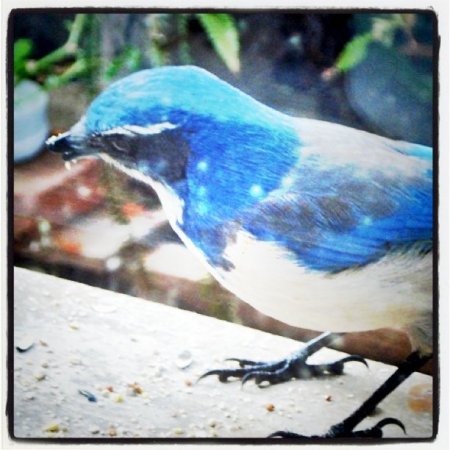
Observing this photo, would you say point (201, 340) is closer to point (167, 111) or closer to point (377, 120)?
point (167, 111)

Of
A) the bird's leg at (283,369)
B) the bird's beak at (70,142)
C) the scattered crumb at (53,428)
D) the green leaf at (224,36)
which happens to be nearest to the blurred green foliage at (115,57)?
the green leaf at (224,36)

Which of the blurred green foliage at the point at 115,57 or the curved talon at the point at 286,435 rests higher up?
the blurred green foliage at the point at 115,57

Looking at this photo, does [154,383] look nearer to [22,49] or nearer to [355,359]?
[355,359]

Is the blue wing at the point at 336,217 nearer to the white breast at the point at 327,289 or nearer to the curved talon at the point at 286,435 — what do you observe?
the white breast at the point at 327,289

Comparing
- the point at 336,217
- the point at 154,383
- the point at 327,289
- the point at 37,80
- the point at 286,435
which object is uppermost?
the point at 37,80

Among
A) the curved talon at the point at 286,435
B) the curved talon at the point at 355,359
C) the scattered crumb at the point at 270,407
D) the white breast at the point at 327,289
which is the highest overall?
the white breast at the point at 327,289

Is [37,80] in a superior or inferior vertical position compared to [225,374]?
superior

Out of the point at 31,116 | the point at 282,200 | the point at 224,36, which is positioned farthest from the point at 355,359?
the point at 31,116
